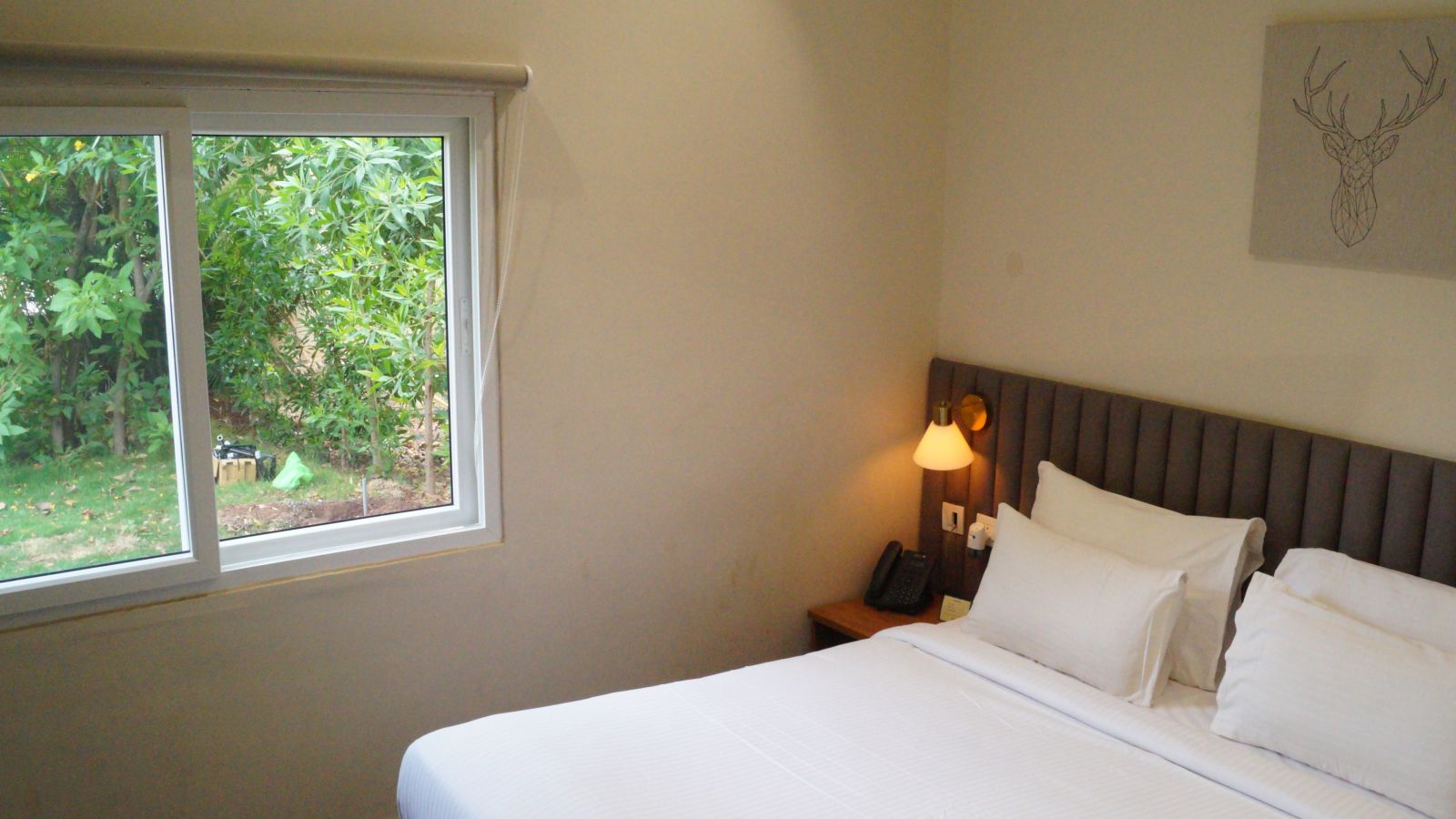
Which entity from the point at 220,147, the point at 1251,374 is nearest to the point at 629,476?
the point at 220,147

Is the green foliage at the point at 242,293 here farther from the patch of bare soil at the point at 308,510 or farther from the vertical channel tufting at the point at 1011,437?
the vertical channel tufting at the point at 1011,437

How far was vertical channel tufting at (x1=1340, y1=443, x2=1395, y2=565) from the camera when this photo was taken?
2.72 meters

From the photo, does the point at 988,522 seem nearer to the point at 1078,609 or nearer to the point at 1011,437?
the point at 1011,437

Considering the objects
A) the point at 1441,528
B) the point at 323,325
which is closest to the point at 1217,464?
the point at 1441,528

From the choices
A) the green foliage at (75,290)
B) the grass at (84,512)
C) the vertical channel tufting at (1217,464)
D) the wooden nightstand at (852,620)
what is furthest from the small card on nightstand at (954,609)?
the green foliage at (75,290)

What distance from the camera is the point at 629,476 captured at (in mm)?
3291

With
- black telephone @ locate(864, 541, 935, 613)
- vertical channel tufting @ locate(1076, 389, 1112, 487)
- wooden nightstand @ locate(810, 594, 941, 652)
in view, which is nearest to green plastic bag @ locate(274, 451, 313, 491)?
wooden nightstand @ locate(810, 594, 941, 652)

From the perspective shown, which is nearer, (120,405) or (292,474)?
(120,405)

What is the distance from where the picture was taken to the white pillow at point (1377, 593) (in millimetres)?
2466

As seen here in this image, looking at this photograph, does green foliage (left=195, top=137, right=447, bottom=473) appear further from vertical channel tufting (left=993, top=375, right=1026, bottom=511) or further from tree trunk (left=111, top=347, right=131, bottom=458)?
vertical channel tufting (left=993, top=375, right=1026, bottom=511)

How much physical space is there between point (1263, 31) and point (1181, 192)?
1.43ft

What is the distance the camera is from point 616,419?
3232 mm

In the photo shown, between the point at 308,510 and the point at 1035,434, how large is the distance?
205 cm

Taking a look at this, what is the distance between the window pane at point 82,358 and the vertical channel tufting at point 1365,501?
2749 mm
